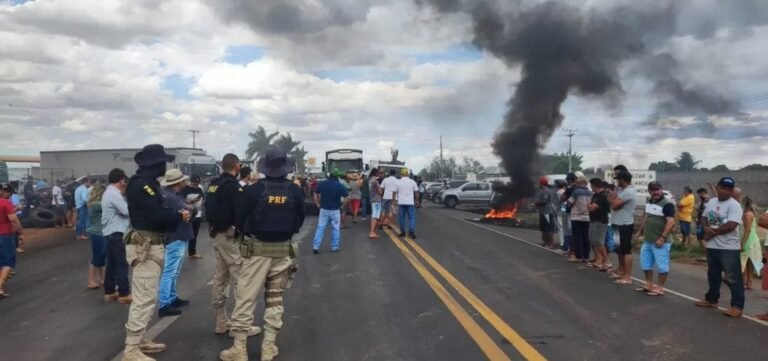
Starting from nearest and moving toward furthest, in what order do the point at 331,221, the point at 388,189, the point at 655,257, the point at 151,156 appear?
the point at 151,156, the point at 655,257, the point at 331,221, the point at 388,189

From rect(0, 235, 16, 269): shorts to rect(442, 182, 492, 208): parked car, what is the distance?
A: 25665 millimetres

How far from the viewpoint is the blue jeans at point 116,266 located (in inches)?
279

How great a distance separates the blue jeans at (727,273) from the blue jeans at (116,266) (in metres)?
7.07

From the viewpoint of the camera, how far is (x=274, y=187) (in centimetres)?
491

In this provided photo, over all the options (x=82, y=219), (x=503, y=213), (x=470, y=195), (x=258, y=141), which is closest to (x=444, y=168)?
(x=258, y=141)

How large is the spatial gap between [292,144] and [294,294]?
73.4 meters

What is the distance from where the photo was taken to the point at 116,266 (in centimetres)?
712

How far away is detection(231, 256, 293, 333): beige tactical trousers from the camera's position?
4711 mm

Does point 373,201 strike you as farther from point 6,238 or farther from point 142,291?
point 142,291

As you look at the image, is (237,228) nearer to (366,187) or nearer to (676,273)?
(676,273)

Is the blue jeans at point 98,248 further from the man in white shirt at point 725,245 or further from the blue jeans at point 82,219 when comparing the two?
the man in white shirt at point 725,245

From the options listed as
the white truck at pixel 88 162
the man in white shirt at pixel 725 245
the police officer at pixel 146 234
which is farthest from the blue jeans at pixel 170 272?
the white truck at pixel 88 162

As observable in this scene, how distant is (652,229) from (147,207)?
6.38 meters

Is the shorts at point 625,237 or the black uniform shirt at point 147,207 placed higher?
the black uniform shirt at point 147,207
